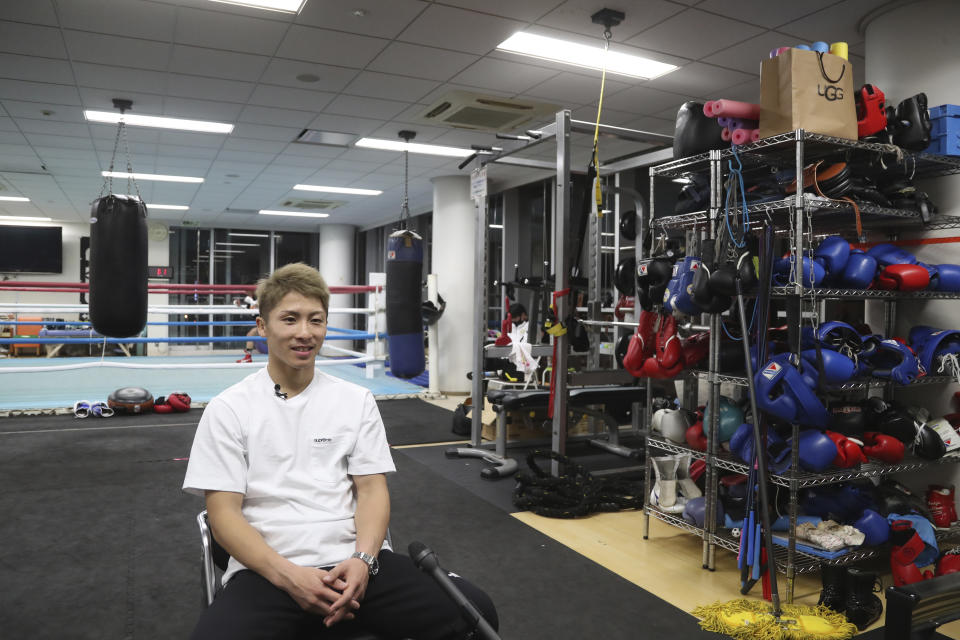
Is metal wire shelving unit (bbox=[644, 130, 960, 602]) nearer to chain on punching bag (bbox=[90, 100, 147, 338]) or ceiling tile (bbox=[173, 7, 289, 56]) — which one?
ceiling tile (bbox=[173, 7, 289, 56])

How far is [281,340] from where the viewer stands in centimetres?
154

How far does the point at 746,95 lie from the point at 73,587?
5.21m

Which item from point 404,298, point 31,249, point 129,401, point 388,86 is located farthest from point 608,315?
point 31,249

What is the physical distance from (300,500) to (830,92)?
7.88 ft

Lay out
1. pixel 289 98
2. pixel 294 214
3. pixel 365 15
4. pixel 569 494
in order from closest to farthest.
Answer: pixel 569 494
pixel 365 15
pixel 289 98
pixel 294 214

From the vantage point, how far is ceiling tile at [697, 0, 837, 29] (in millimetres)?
3664

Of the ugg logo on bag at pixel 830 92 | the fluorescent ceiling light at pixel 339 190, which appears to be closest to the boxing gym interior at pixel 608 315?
the ugg logo on bag at pixel 830 92

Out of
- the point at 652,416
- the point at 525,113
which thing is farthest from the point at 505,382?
the point at 652,416

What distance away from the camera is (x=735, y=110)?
2.69 metres

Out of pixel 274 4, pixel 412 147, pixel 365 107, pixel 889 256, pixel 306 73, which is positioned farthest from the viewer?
pixel 412 147

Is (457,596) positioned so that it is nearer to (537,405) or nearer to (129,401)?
(537,405)

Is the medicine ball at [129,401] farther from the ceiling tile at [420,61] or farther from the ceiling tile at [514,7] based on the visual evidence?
the ceiling tile at [514,7]

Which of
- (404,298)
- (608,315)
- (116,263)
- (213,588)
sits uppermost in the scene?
(116,263)

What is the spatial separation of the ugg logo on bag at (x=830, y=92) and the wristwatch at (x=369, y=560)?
231 cm
